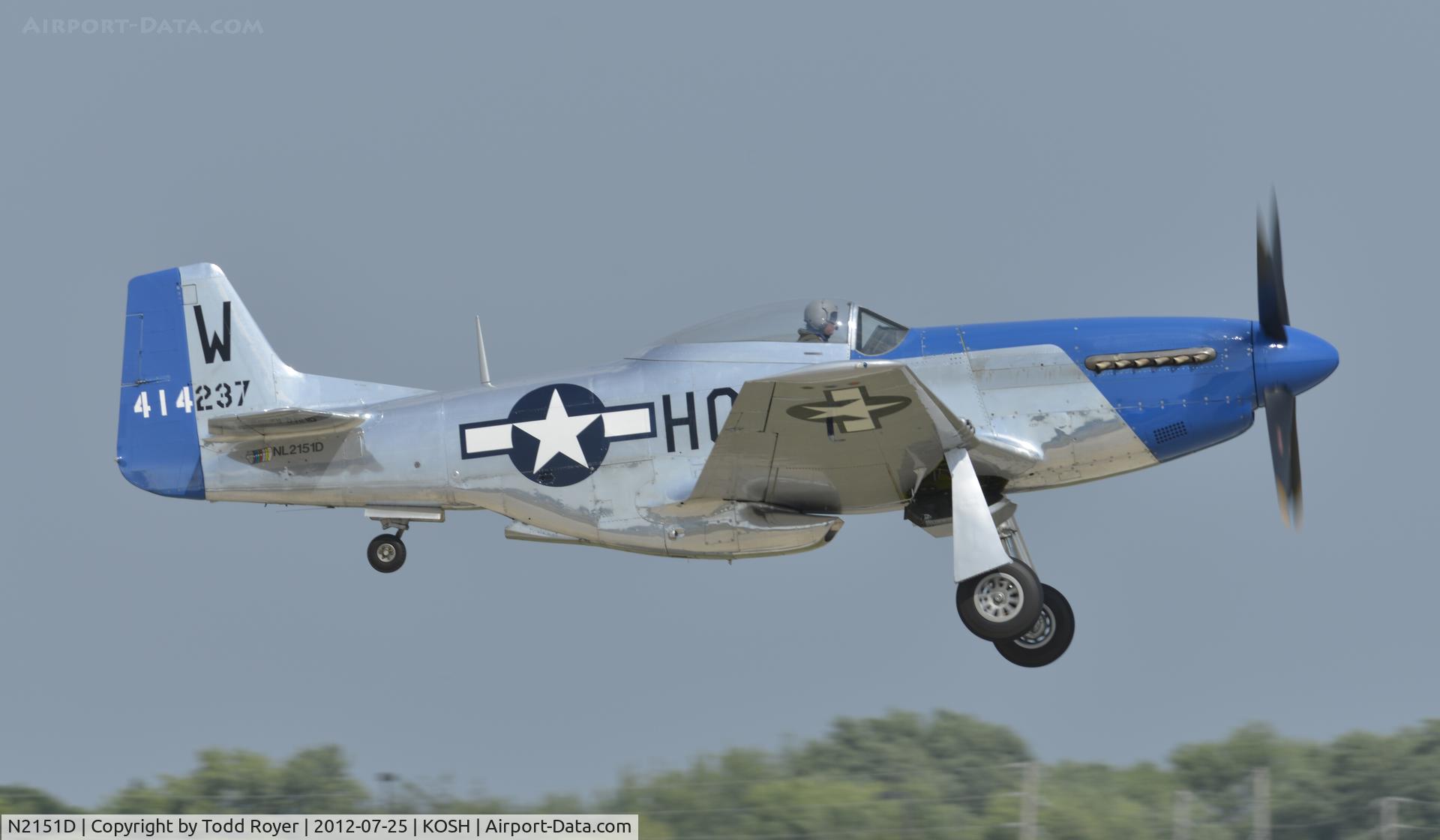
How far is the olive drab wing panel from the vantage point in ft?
→ 31.3

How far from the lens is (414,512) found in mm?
11547

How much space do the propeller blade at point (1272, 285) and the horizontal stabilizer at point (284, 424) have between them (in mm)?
5931

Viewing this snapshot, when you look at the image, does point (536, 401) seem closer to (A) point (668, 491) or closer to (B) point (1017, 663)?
(A) point (668, 491)

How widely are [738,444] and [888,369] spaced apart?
132cm

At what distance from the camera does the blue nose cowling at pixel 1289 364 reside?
34.6 ft

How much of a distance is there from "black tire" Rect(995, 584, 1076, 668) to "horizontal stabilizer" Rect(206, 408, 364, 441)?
4.60m

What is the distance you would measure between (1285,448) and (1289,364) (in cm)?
53

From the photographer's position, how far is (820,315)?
1061cm

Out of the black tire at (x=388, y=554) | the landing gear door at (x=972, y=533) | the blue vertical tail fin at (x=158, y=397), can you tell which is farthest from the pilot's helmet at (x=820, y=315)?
the blue vertical tail fin at (x=158, y=397)

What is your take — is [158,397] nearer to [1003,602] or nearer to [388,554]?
[388,554]

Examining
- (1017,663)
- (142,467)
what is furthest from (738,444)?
(142,467)

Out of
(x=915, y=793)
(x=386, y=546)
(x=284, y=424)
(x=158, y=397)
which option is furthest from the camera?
(x=158, y=397)

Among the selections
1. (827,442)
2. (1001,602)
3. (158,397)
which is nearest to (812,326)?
(827,442)

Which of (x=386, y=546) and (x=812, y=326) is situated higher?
(x=812, y=326)
